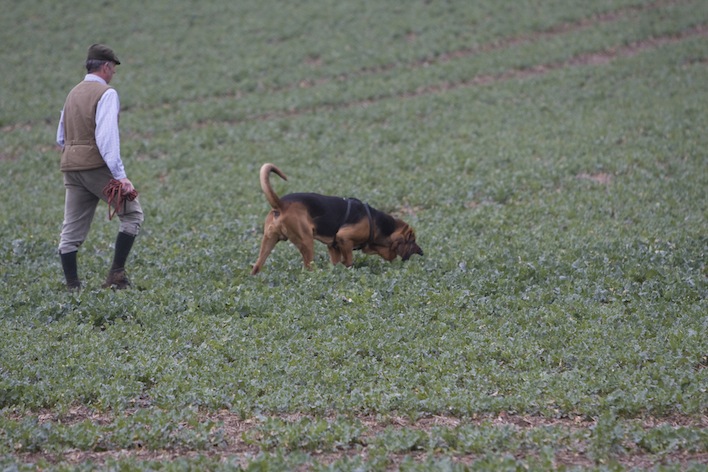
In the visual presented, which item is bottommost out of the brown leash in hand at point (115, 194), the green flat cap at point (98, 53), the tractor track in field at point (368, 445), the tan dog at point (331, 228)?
the tractor track in field at point (368, 445)

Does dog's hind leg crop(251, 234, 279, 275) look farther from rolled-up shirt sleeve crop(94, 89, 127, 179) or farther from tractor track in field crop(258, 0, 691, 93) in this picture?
tractor track in field crop(258, 0, 691, 93)

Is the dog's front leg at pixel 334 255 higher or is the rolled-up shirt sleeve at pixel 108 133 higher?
the rolled-up shirt sleeve at pixel 108 133

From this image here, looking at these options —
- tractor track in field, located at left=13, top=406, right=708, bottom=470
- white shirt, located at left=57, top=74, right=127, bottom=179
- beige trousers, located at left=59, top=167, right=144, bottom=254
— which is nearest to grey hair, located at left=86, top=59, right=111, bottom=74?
white shirt, located at left=57, top=74, right=127, bottom=179

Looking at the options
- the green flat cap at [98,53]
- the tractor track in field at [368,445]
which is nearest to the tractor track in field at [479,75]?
the green flat cap at [98,53]

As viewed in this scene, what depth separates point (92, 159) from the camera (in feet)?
25.3

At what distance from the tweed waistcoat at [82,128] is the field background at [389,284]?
1262mm

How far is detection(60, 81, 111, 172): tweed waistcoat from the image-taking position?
763cm

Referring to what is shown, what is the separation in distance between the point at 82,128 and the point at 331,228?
8.78ft

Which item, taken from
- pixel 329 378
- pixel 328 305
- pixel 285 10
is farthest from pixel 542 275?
pixel 285 10

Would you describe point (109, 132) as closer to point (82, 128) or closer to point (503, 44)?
point (82, 128)

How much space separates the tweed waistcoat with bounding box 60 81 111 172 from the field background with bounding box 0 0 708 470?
1262 mm

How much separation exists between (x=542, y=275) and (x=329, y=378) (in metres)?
3.20

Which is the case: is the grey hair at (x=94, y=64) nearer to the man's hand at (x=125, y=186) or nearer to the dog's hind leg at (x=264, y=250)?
the man's hand at (x=125, y=186)

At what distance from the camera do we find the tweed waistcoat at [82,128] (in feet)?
25.0
